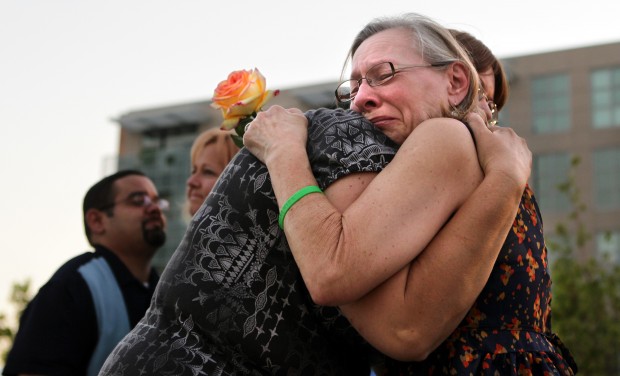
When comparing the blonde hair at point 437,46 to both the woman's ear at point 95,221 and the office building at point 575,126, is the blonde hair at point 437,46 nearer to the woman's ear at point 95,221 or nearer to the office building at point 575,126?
the woman's ear at point 95,221

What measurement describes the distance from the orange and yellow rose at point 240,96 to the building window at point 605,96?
43145 mm

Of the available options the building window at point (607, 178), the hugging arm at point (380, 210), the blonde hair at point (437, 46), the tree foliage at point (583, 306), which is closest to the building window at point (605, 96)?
the building window at point (607, 178)

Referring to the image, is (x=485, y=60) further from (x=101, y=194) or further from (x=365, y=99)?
(x=101, y=194)

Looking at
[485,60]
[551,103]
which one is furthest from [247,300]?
[551,103]

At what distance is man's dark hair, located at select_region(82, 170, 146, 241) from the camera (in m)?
5.78

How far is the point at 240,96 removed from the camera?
289 cm

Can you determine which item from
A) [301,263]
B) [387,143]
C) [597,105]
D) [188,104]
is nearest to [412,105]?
[387,143]

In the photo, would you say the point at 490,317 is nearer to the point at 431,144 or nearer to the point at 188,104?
the point at 431,144

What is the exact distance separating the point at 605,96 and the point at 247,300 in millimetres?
44806

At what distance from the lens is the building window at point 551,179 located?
42438 mm

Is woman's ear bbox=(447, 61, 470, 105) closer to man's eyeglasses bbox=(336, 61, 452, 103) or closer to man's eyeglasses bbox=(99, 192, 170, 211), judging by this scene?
man's eyeglasses bbox=(336, 61, 452, 103)

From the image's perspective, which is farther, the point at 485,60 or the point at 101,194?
the point at 101,194

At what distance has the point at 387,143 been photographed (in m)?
2.34

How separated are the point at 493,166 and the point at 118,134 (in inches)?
2354
